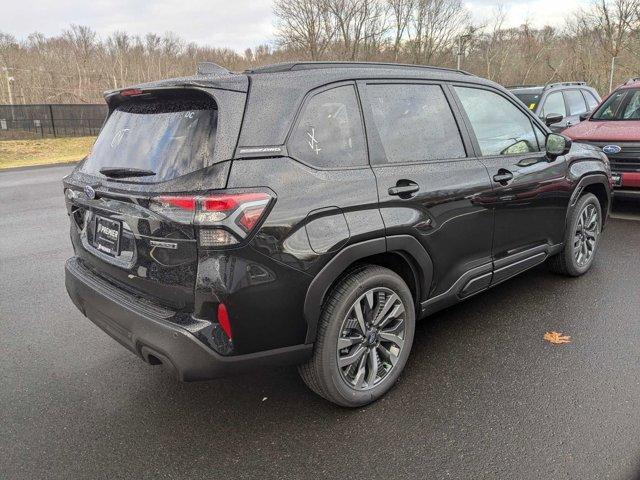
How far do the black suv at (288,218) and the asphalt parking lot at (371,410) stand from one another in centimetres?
32

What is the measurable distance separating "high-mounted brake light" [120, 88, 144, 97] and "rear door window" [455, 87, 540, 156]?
210 centimetres

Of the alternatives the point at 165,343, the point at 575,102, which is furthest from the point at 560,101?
the point at 165,343

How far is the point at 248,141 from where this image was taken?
234cm

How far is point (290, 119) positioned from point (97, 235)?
1.29 meters

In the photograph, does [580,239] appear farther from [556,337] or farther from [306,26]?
[306,26]

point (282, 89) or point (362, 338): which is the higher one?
point (282, 89)

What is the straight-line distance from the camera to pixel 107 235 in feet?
8.77

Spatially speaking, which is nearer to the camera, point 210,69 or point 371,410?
point 210,69

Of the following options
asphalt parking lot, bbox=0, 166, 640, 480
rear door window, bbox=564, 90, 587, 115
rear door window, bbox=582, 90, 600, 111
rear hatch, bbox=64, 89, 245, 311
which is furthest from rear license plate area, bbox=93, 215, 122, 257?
rear door window, bbox=582, 90, 600, 111

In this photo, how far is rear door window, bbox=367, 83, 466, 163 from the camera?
2895 mm

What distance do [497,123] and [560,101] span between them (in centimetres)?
736

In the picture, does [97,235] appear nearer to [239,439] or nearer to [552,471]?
[239,439]

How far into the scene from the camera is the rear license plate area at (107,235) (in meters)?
2.58

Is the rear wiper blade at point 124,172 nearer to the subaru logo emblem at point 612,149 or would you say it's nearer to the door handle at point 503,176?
the door handle at point 503,176
